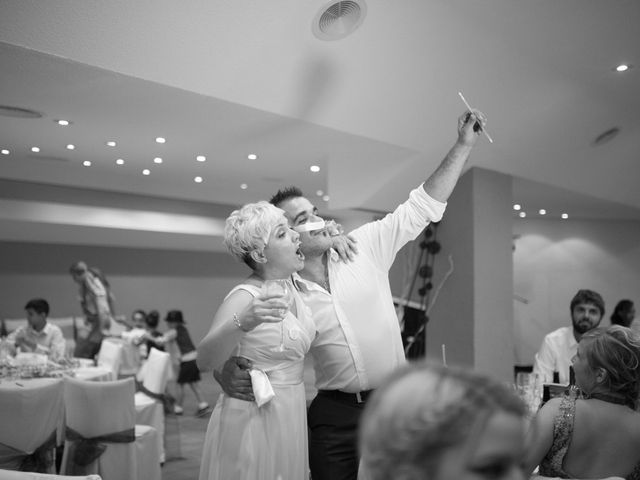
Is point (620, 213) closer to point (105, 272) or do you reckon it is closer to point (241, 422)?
point (105, 272)

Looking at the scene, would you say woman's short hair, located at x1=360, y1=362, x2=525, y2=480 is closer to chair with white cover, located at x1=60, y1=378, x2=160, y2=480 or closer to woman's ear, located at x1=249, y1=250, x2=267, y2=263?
woman's ear, located at x1=249, y1=250, x2=267, y2=263

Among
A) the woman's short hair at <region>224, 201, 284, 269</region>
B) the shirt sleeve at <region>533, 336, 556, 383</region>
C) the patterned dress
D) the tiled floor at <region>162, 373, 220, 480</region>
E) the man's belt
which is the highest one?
the woman's short hair at <region>224, 201, 284, 269</region>

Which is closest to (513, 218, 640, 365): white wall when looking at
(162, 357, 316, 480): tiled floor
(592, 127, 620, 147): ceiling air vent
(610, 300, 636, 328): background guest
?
(610, 300, 636, 328): background guest

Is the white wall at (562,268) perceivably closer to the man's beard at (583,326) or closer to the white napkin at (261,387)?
the man's beard at (583,326)

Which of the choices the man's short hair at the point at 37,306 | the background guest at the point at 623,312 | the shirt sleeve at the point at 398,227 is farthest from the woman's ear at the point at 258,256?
the background guest at the point at 623,312

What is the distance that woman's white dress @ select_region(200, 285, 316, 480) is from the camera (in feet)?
6.57

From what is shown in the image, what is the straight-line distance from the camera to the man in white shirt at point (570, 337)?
3.90m

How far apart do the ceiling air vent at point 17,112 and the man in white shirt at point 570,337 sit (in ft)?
16.5

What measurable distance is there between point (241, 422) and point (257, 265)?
51cm

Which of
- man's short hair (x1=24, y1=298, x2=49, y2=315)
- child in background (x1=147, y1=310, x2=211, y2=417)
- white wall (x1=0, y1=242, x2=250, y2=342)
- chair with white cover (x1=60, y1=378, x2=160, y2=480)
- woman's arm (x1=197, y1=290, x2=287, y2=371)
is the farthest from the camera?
white wall (x1=0, y1=242, x2=250, y2=342)

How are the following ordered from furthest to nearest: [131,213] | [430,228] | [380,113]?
1. [131,213]
2. [430,228]
3. [380,113]

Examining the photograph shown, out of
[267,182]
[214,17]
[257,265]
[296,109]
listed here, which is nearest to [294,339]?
[257,265]

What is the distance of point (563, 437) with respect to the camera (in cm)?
182

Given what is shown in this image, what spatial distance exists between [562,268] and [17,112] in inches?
368
